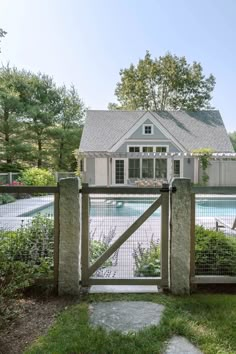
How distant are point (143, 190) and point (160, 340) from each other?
163 cm

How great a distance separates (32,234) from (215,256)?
2312 millimetres

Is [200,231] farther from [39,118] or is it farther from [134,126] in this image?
[39,118]

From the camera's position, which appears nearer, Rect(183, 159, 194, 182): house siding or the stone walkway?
the stone walkway

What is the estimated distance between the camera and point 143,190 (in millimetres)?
3592

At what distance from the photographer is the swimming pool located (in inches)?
141

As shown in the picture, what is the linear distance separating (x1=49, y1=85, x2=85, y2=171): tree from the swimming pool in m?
23.3

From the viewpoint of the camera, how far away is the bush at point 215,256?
365cm

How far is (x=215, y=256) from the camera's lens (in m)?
3.70

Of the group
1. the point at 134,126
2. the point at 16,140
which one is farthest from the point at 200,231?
the point at 16,140

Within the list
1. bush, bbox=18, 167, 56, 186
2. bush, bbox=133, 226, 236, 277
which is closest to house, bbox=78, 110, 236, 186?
bush, bbox=18, 167, 56, 186

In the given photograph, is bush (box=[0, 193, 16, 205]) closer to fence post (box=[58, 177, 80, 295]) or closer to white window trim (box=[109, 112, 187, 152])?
fence post (box=[58, 177, 80, 295])

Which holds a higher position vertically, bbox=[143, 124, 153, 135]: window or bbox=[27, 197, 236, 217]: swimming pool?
bbox=[143, 124, 153, 135]: window

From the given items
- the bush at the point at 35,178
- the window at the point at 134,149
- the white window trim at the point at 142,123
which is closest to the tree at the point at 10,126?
the bush at the point at 35,178

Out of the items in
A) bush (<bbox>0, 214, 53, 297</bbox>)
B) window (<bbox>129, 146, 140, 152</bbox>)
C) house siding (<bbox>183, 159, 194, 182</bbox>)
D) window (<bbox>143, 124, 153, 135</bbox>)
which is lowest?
bush (<bbox>0, 214, 53, 297</bbox>)
